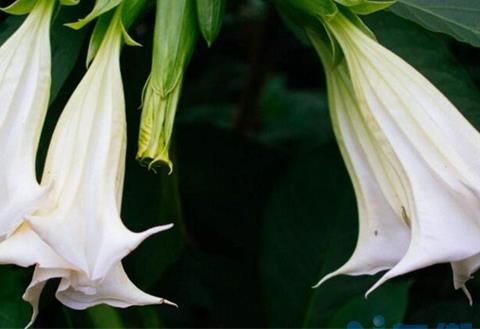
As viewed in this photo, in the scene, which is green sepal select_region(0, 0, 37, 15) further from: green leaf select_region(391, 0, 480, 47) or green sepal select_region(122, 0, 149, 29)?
green leaf select_region(391, 0, 480, 47)

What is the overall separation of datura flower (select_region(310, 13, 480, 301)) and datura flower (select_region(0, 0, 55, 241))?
0.22 meters

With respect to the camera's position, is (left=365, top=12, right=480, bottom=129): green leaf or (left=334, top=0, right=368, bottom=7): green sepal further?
(left=365, top=12, right=480, bottom=129): green leaf

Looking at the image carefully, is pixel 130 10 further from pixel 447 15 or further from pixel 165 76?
pixel 447 15

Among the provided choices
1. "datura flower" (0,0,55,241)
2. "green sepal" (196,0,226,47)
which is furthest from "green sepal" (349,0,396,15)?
"datura flower" (0,0,55,241)

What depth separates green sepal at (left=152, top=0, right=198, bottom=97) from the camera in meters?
0.75

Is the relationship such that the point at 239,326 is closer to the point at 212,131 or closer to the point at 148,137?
the point at 212,131

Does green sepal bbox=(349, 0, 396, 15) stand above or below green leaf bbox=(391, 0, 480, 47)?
above

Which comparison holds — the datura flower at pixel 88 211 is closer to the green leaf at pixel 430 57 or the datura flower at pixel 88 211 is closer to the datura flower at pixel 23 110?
the datura flower at pixel 23 110

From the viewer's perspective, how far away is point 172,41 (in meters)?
0.77

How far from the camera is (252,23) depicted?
1.68 meters

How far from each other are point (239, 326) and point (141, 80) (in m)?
0.41

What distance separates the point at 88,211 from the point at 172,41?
0.16m

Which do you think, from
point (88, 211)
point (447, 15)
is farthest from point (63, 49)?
point (447, 15)

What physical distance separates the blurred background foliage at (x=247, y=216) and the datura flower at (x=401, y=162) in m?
0.13
